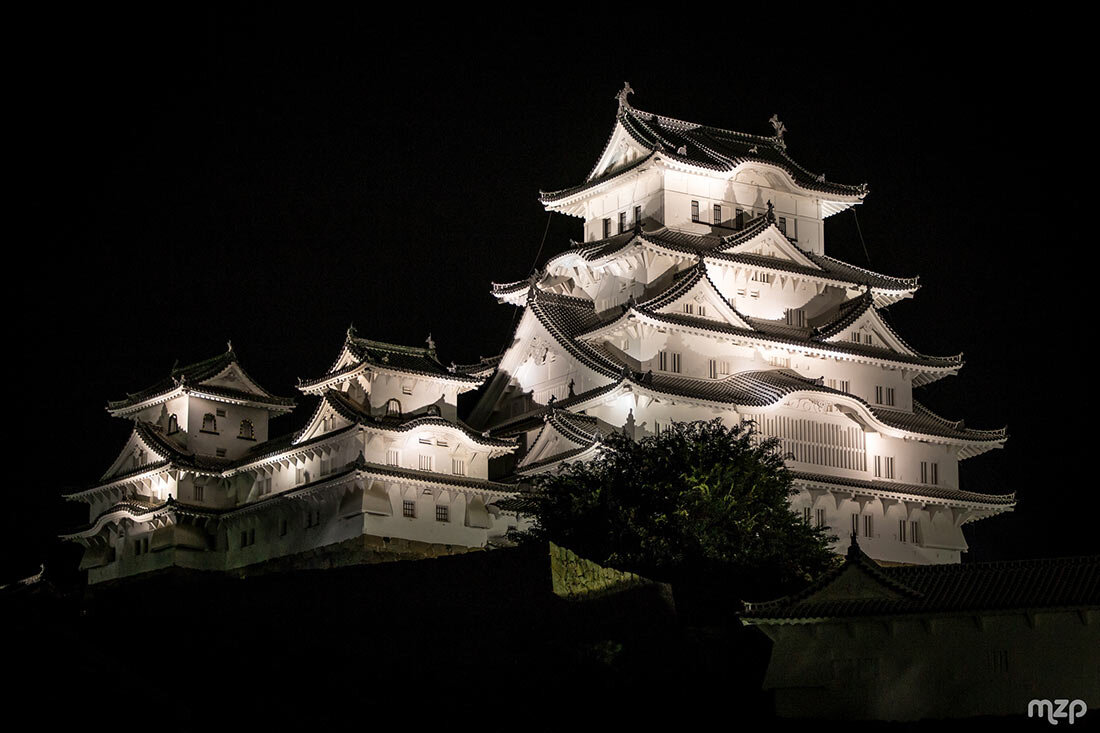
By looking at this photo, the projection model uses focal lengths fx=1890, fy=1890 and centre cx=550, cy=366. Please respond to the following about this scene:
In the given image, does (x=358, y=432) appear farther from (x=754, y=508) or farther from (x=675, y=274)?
(x=754, y=508)

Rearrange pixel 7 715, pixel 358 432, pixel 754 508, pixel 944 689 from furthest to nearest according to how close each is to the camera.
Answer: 1. pixel 358 432
2. pixel 754 508
3. pixel 944 689
4. pixel 7 715

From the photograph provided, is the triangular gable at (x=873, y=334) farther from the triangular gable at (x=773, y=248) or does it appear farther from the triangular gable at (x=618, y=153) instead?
the triangular gable at (x=618, y=153)

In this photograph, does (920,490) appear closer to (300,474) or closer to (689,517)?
A: (689,517)

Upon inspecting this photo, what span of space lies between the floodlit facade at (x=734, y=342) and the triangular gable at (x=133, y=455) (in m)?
13.6

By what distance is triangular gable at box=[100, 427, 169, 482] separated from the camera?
80.6 metres

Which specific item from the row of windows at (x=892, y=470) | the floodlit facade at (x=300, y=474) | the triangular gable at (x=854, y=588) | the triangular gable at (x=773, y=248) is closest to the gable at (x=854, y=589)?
the triangular gable at (x=854, y=588)

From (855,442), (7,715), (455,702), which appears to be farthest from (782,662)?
(855,442)

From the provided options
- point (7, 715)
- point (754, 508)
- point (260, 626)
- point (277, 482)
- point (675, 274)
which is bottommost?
point (7, 715)

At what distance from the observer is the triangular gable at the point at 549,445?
7088 centimetres

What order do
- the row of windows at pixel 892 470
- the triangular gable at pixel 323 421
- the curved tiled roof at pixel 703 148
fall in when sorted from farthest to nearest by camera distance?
1. the curved tiled roof at pixel 703 148
2. the row of windows at pixel 892 470
3. the triangular gable at pixel 323 421

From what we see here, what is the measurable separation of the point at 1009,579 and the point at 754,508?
15.1m

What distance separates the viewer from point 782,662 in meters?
45.8

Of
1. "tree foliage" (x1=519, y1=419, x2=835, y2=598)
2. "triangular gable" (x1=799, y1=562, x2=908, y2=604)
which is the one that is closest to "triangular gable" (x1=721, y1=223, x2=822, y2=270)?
"tree foliage" (x1=519, y1=419, x2=835, y2=598)

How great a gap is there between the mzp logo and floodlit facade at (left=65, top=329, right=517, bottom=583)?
110ft
